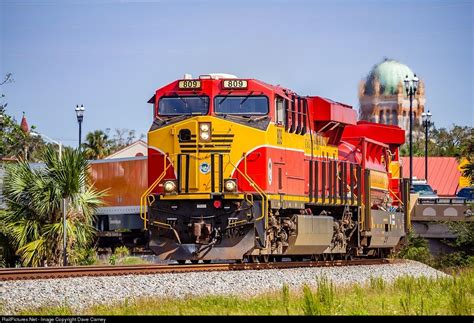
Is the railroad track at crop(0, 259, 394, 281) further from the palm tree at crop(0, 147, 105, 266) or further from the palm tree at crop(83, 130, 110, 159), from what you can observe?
the palm tree at crop(83, 130, 110, 159)

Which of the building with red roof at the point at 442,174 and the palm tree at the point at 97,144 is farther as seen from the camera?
the building with red roof at the point at 442,174

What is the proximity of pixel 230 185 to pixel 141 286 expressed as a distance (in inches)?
250

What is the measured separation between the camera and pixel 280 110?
25656 mm

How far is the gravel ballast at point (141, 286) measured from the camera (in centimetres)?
1656

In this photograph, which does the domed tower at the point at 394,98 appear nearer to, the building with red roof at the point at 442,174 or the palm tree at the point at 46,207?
the building with red roof at the point at 442,174

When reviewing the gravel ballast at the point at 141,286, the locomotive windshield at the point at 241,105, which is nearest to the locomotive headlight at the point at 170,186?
the locomotive windshield at the point at 241,105

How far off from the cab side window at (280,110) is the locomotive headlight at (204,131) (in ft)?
5.88

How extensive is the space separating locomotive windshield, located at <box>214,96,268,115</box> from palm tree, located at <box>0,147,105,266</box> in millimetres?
9581

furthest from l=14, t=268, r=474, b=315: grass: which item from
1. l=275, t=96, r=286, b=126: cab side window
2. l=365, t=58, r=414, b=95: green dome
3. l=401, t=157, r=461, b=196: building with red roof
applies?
l=365, t=58, r=414, b=95: green dome

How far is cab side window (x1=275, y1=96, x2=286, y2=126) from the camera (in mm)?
25353

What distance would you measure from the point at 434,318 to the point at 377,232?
18498mm

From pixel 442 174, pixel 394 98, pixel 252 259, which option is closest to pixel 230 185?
pixel 252 259

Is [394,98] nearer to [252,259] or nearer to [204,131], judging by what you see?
[252,259]

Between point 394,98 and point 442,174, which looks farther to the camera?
point 394,98
